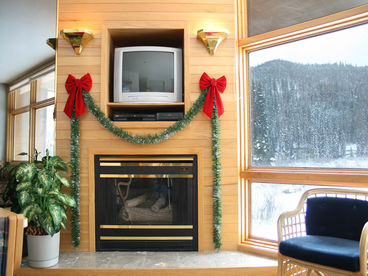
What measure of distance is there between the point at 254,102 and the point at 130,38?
1444 mm

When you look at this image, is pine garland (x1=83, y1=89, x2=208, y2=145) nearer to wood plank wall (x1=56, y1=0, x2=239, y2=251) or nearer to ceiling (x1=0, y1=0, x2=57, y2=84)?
wood plank wall (x1=56, y1=0, x2=239, y2=251)

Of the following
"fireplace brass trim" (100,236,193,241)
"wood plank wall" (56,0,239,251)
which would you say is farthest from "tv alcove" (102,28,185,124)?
"fireplace brass trim" (100,236,193,241)

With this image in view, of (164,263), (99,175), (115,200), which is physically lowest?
(164,263)

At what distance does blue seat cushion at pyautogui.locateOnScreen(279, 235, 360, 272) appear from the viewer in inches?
73.8

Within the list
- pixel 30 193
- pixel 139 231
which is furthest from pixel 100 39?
pixel 139 231

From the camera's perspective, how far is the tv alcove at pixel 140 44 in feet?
10.2

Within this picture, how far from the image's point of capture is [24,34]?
3299 mm

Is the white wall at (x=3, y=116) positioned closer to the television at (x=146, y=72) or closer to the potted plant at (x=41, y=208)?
the potted plant at (x=41, y=208)

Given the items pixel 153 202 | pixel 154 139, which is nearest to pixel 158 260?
pixel 153 202

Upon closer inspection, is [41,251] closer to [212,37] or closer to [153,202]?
[153,202]

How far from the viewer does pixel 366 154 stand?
259 cm

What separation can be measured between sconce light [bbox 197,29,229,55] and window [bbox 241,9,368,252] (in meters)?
0.31

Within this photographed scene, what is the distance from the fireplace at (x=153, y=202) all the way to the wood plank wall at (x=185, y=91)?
0.26 feet

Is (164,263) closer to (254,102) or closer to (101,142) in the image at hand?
(101,142)
